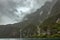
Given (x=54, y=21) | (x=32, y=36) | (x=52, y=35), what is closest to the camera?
(x=52, y=35)

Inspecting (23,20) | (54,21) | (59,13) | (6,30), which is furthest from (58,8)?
(6,30)

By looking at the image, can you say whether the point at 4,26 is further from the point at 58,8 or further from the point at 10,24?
the point at 58,8

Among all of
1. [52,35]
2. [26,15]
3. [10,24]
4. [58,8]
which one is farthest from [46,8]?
[52,35]

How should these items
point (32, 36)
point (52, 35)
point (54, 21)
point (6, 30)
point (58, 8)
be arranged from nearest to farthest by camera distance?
1. point (52, 35)
2. point (32, 36)
3. point (54, 21)
4. point (58, 8)
5. point (6, 30)

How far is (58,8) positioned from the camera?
355 ft

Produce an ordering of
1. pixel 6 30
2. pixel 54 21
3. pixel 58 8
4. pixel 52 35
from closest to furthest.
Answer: pixel 52 35
pixel 54 21
pixel 58 8
pixel 6 30

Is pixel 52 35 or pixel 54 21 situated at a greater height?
pixel 54 21

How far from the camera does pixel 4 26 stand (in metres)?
110

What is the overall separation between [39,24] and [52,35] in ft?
82.9

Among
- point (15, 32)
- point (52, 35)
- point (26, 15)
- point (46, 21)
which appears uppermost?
point (26, 15)

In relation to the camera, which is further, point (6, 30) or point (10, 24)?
point (6, 30)

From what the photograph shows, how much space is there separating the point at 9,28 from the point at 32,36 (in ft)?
106

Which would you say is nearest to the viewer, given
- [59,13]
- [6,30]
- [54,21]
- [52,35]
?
[52,35]

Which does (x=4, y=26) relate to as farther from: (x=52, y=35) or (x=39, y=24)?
(x=52, y=35)
